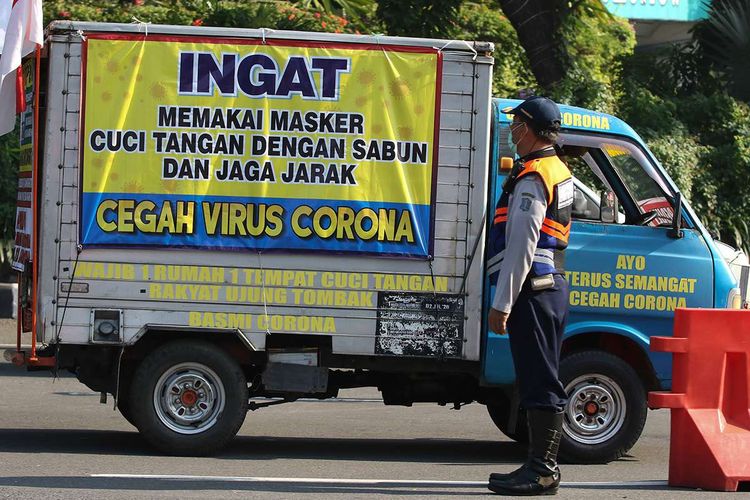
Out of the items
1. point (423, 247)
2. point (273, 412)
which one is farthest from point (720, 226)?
point (423, 247)

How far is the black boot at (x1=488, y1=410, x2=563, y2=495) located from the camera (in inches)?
257

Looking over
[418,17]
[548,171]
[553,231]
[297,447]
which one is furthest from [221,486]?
[418,17]

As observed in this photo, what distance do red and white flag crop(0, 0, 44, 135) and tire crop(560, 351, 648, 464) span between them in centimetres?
400

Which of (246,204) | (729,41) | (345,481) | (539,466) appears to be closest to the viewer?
(539,466)

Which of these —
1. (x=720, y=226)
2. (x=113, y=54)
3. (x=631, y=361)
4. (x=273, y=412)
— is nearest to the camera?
(x=113, y=54)

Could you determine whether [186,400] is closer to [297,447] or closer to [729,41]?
[297,447]

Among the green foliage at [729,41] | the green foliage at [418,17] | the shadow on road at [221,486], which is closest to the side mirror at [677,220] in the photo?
the shadow on road at [221,486]

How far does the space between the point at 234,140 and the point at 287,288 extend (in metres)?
1.00

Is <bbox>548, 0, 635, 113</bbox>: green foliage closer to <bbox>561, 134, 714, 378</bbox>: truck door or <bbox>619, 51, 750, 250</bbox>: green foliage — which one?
<bbox>619, 51, 750, 250</bbox>: green foliage

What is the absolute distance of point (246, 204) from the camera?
795 cm

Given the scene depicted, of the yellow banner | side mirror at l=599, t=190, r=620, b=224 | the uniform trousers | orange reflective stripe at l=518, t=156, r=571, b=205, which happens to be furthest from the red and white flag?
side mirror at l=599, t=190, r=620, b=224

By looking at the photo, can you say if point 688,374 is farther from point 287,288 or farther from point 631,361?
point 287,288

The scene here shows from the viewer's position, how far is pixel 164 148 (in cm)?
793

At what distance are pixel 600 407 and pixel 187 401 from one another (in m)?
2.70
